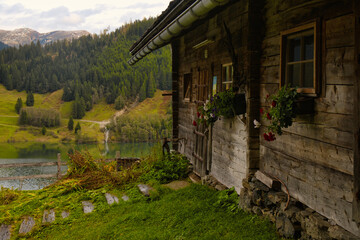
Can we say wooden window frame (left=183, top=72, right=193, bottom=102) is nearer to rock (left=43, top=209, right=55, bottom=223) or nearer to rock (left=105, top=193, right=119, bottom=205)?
rock (left=105, top=193, right=119, bottom=205)

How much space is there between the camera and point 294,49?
3521 millimetres

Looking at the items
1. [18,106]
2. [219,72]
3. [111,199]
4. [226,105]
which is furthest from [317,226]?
[18,106]

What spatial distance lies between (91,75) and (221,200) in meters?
108

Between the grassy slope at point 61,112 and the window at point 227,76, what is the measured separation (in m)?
67.0

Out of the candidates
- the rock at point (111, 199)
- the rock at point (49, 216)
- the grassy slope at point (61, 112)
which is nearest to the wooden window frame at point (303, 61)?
the rock at point (111, 199)

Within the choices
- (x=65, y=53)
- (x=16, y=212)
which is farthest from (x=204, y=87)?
(x=65, y=53)

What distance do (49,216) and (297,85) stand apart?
513 cm

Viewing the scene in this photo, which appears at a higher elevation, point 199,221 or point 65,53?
point 65,53

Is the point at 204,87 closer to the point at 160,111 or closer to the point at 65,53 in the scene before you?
the point at 160,111

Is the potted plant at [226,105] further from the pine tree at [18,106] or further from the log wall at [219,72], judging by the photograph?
the pine tree at [18,106]

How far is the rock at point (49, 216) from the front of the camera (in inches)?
217

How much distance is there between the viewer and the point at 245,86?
15.0ft

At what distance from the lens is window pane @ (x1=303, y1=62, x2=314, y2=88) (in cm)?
317

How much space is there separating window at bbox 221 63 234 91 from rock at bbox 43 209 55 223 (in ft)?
13.8
